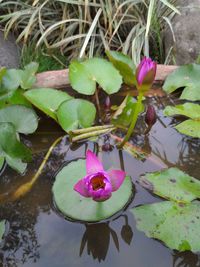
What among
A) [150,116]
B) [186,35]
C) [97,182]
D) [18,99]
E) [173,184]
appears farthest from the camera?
[186,35]

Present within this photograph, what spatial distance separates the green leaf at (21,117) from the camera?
1257 millimetres

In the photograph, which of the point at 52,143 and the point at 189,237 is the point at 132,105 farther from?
the point at 189,237

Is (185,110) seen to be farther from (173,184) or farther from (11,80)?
(11,80)

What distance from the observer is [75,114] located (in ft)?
4.28

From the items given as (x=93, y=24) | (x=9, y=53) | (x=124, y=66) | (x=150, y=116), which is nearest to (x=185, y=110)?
(x=150, y=116)

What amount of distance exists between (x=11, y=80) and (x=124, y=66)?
0.41 m

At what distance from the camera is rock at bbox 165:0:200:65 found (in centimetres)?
210

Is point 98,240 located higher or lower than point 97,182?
lower

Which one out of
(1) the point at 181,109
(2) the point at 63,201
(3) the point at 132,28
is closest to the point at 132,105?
(1) the point at 181,109

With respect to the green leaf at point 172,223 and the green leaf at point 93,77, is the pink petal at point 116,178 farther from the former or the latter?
the green leaf at point 93,77

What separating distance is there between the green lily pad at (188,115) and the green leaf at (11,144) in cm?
50

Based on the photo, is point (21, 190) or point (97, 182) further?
point (21, 190)

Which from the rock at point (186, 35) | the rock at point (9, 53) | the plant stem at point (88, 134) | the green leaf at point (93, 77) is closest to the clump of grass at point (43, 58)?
the rock at point (9, 53)

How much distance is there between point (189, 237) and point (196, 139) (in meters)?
0.43
